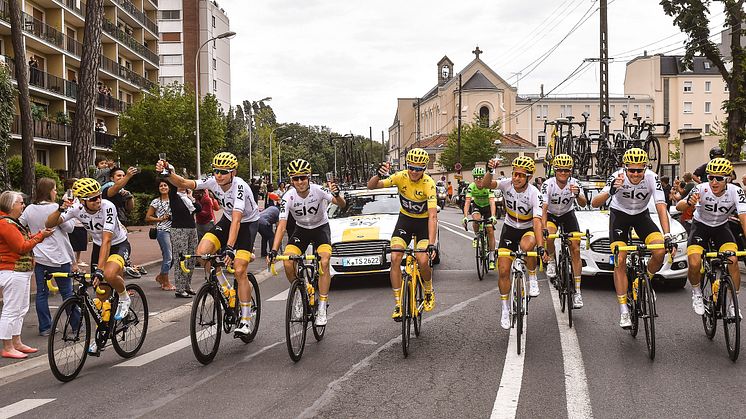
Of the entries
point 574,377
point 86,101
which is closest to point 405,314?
point 574,377

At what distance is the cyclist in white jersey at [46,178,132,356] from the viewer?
7.76 meters

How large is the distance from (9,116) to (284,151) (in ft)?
349

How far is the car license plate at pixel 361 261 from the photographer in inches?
499

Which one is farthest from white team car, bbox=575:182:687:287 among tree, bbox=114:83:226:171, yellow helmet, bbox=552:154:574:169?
tree, bbox=114:83:226:171

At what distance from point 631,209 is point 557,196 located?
1926 mm

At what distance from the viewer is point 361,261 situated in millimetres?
12695

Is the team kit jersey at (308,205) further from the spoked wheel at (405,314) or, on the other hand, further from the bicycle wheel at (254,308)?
the spoked wheel at (405,314)

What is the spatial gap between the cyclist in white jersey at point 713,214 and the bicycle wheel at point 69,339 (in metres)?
6.06

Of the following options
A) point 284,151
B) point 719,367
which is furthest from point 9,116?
point 284,151

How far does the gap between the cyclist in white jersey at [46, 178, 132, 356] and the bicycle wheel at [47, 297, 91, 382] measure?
20cm

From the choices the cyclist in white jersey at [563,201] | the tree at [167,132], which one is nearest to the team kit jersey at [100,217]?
the cyclist in white jersey at [563,201]

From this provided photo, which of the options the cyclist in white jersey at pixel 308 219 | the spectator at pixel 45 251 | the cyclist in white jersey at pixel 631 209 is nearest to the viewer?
the cyclist in white jersey at pixel 631 209

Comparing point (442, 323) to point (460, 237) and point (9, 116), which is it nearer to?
point (460, 237)

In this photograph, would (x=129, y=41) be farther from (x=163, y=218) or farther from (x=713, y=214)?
(x=713, y=214)
